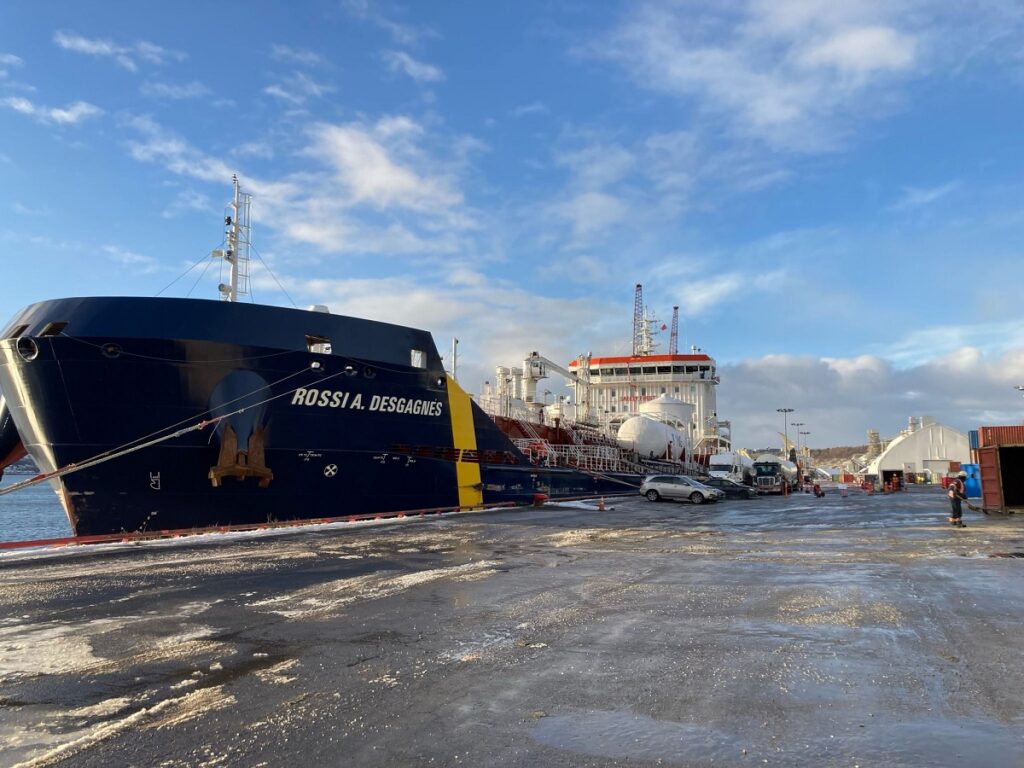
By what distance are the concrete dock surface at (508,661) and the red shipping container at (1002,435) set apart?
13.9 m

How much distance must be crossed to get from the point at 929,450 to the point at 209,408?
70444 millimetres

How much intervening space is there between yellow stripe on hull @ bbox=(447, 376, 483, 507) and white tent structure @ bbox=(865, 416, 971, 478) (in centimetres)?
6074

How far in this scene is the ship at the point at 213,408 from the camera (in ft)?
45.1

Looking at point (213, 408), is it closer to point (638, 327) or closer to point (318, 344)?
point (318, 344)

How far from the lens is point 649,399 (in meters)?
49.4

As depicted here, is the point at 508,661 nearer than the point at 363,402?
Yes

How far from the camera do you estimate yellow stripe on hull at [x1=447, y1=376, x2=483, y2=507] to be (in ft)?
64.4

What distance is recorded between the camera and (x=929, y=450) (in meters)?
66.7

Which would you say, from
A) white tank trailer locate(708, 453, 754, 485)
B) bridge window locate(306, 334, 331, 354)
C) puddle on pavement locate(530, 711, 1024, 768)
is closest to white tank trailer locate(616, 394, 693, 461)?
white tank trailer locate(708, 453, 754, 485)

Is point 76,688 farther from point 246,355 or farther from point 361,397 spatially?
point 361,397

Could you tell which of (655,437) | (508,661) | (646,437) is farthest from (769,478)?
(508,661)

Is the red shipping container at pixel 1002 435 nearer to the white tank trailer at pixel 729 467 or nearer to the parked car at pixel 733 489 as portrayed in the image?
the parked car at pixel 733 489

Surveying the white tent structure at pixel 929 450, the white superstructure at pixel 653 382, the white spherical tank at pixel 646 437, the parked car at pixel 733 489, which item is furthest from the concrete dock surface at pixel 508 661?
the white tent structure at pixel 929 450

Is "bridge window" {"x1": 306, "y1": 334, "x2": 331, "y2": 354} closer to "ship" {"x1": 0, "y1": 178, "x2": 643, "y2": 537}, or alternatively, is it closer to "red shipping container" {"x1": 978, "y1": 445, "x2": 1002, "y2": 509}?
"ship" {"x1": 0, "y1": 178, "x2": 643, "y2": 537}
